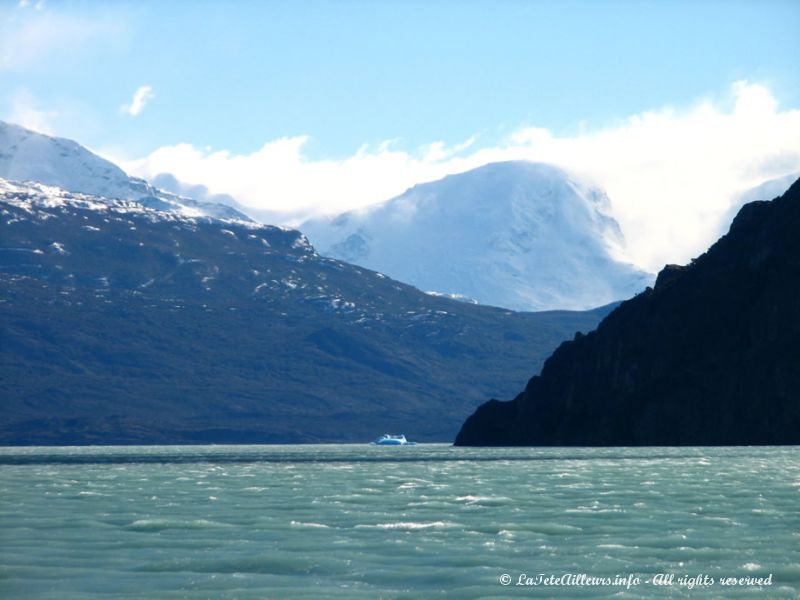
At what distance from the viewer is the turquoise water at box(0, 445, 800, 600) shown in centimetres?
3550

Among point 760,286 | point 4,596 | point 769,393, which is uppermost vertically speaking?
point 760,286

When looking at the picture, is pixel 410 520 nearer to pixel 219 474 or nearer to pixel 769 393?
pixel 219 474

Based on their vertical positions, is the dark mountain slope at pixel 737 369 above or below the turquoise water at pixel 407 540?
above

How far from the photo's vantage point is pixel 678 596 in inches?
1326

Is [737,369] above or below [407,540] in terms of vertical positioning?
above

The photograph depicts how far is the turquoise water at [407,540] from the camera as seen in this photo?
116 feet

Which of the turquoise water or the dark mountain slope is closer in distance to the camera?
the turquoise water

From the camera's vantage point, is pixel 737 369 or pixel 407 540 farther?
pixel 737 369

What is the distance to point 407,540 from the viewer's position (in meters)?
45.0

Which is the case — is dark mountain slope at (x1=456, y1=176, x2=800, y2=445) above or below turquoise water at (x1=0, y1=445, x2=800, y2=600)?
above

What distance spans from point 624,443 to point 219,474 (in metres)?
101

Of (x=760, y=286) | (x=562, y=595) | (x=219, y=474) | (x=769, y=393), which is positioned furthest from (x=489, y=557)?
(x=760, y=286)

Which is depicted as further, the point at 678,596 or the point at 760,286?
the point at 760,286

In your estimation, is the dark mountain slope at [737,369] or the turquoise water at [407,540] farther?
the dark mountain slope at [737,369]
